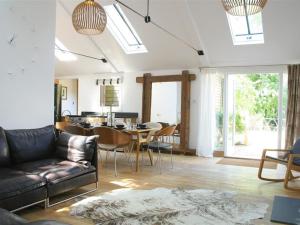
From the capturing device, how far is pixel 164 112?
24.3 feet

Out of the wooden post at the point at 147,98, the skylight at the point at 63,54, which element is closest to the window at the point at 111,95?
the wooden post at the point at 147,98

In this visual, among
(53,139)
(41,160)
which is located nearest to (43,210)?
(41,160)

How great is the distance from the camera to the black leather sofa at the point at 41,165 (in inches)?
109

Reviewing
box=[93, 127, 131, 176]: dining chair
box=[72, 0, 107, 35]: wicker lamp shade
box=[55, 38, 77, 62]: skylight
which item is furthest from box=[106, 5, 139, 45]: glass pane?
box=[93, 127, 131, 176]: dining chair

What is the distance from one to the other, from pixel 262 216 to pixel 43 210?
2365mm

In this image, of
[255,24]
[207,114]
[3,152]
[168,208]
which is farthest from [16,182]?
[255,24]

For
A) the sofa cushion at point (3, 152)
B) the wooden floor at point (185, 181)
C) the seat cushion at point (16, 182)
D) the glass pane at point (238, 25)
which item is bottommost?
the wooden floor at point (185, 181)

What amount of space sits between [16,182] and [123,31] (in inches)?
201

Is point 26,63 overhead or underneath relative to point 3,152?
overhead

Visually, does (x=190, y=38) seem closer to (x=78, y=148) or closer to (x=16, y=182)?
(x=78, y=148)

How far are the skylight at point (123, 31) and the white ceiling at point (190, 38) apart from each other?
0.14 m

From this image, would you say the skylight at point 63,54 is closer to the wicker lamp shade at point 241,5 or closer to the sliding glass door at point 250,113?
the sliding glass door at point 250,113

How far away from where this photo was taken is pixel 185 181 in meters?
4.39

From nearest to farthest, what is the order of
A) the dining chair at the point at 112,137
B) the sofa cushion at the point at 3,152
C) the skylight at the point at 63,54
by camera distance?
the sofa cushion at the point at 3,152
the dining chair at the point at 112,137
the skylight at the point at 63,54
